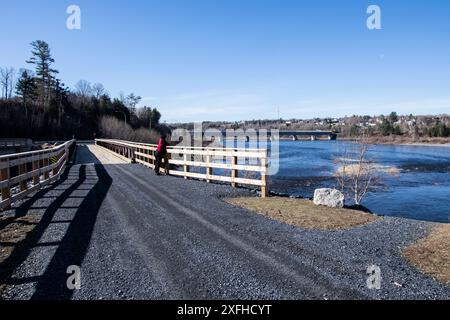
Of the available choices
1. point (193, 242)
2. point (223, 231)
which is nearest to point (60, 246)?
point (193, 242)

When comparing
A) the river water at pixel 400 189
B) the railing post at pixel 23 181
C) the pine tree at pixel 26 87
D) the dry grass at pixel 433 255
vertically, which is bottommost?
the river water at pixel 400 189

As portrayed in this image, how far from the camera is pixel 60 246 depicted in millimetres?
5598

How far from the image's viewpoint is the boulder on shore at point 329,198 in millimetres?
9398

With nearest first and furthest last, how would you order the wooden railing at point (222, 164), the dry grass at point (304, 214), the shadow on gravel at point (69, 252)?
the shadow on gravel at point (69, 252) → the dry grass at point (304, 214) → the wooden railing at point (222, 164)

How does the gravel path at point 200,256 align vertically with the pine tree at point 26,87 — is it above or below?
below

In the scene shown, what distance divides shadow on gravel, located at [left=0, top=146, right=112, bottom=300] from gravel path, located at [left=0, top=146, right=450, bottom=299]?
0.02 meters

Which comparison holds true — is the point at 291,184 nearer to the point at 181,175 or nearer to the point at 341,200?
the point at 181,175

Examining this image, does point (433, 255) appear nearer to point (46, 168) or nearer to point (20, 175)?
point (20, 175)

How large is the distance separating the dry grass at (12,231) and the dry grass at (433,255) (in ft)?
18.9

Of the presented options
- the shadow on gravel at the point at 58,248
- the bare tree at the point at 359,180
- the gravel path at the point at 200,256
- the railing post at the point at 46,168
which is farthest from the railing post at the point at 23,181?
the bare tree at the point at 359,180

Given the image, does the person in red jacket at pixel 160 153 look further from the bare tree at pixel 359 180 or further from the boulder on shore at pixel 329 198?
the bare tree at pixel 359 180

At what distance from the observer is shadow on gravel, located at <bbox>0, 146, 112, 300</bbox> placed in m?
4.22

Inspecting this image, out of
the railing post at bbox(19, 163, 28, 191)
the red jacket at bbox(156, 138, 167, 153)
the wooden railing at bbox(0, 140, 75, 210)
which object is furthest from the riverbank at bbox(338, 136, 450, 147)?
the railing post at bbox(19, 163, 28, 191)
